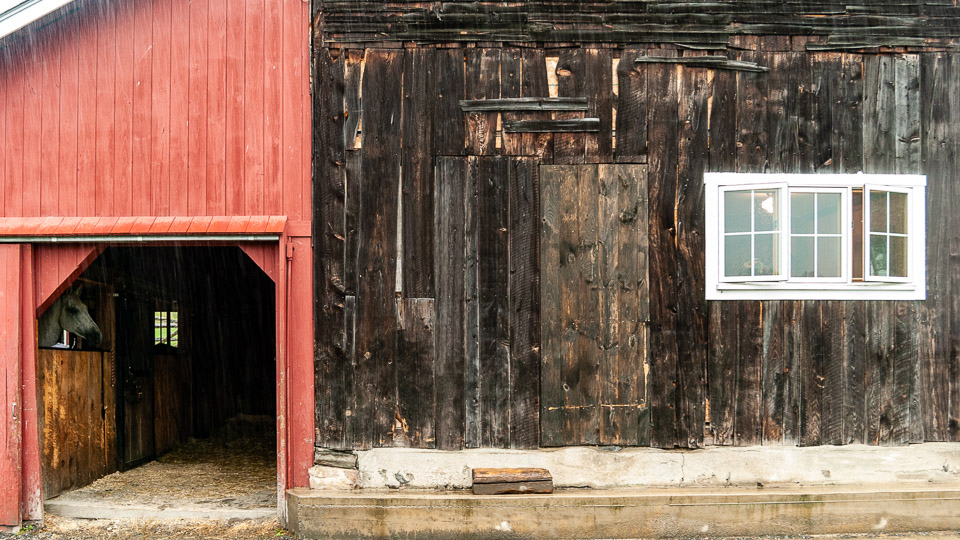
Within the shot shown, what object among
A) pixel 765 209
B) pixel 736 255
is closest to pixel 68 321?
pixel 736 255

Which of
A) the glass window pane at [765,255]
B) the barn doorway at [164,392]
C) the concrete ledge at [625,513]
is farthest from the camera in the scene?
the barn doorway at [164,392]

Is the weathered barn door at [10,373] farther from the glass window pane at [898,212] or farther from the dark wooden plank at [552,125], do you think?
the glass window pane at [898,212]

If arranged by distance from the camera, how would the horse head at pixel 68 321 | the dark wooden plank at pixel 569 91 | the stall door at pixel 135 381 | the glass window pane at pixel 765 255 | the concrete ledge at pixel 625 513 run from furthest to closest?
1. the stall door at pixel 135 381
2. the horse head at pixel 68 321
3. the dark wooden plank at pixel 569 91
4. the glass window pane at pixel 765 255
5. the concrete ledge at pixel 625 513

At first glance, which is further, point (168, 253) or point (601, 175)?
point (168, 253)

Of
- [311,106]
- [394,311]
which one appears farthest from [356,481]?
[311,106]

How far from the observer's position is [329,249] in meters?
5.50

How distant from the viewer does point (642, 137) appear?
553 cm

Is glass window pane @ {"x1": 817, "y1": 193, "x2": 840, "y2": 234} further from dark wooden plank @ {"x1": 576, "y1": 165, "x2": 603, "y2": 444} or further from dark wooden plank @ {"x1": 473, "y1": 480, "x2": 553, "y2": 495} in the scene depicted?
dark wooden plank @ {"x1": 473, "y1": 480, "x2": 553, "y2": 495}

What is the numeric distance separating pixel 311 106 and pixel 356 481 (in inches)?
120

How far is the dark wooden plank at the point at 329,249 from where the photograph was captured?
548cm

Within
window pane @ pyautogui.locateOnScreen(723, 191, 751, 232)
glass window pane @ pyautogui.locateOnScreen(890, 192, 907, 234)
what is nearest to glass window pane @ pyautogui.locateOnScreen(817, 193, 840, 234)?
glass window pane @ pyautogui.locateOnScreen(890, 192, 907, 234)

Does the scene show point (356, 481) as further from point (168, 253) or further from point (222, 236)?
point (168, 253)

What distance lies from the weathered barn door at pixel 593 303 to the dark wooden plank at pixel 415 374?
2.98 feet

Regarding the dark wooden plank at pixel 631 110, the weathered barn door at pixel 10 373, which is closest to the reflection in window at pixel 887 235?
the dark wooden plank at pixel 631 110
